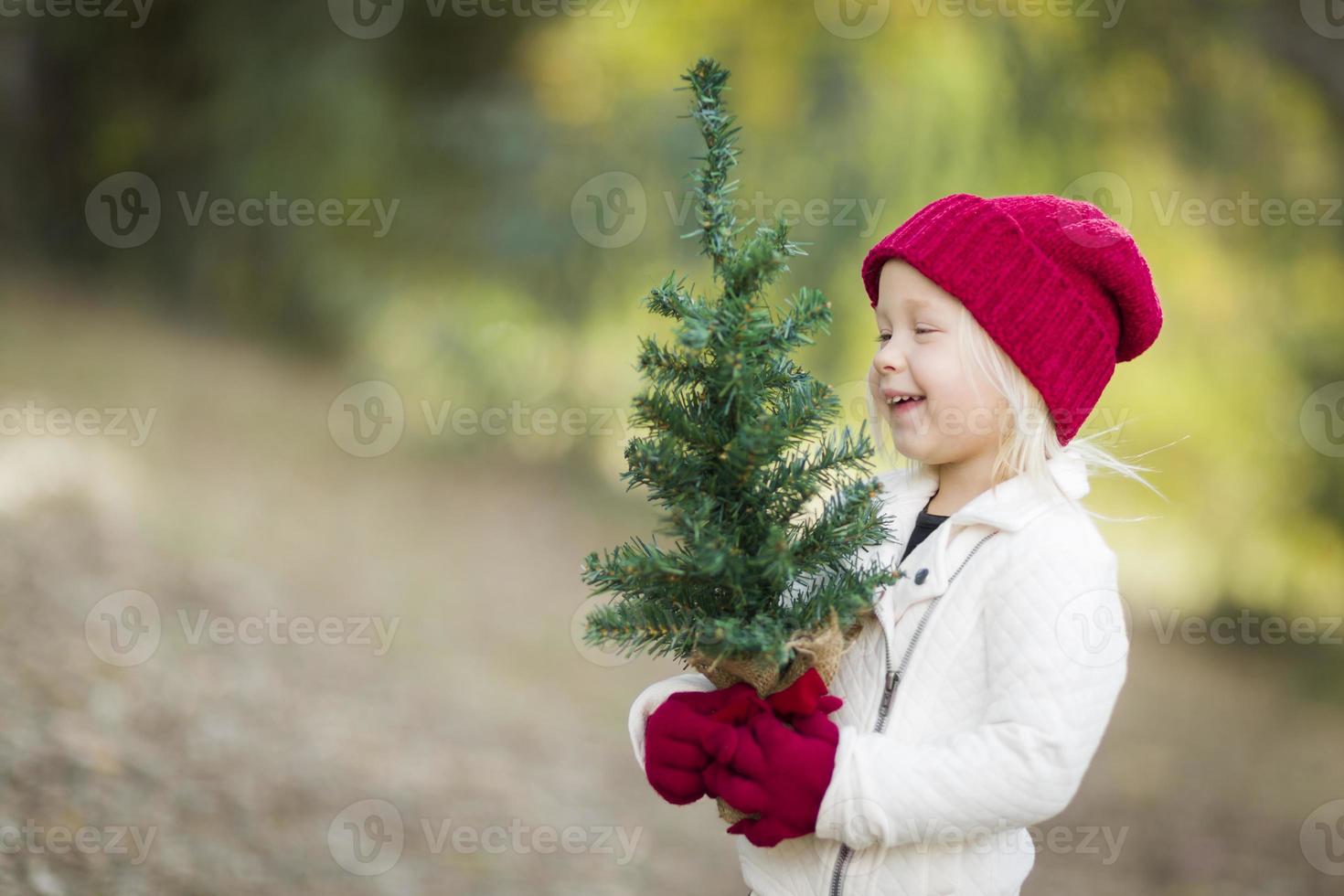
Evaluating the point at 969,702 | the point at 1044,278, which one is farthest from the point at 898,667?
the point at 1044,278

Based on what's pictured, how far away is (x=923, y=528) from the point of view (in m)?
1.67

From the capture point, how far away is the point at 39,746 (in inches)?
126

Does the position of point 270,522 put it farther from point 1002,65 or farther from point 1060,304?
point 1060,304

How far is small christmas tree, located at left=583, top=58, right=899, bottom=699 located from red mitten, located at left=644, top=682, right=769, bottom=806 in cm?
3

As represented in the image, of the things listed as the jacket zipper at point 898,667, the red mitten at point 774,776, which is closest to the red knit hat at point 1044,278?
the jacket zipper at point 898,667

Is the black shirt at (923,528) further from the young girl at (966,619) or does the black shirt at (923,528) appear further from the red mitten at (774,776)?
the red mitten at (774,776)

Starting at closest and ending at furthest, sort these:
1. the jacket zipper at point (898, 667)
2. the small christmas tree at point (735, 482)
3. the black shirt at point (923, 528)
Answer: the small christmas tree at point (735, 482) → the jacket zipper at point (898, 667) → the black shirt at point (923, 528)

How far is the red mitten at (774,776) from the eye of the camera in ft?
4.51

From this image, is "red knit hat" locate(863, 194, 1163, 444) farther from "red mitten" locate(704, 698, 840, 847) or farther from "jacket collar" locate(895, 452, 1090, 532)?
"red mitten" locate(704, 698, 840, 847)

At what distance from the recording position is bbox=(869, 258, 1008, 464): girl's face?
154 centimetres

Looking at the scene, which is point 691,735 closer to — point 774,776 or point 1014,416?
point 774,776

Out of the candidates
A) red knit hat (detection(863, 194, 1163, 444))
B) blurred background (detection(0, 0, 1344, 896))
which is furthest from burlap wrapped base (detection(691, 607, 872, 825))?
blurred background (detection(0, 0, 1344, 896))

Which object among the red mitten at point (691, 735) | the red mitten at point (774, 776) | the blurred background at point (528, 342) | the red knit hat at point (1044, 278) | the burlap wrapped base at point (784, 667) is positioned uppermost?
the blurred background at point (528, 342)

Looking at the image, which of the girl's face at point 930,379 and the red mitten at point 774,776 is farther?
the girl's face at point 930,379
